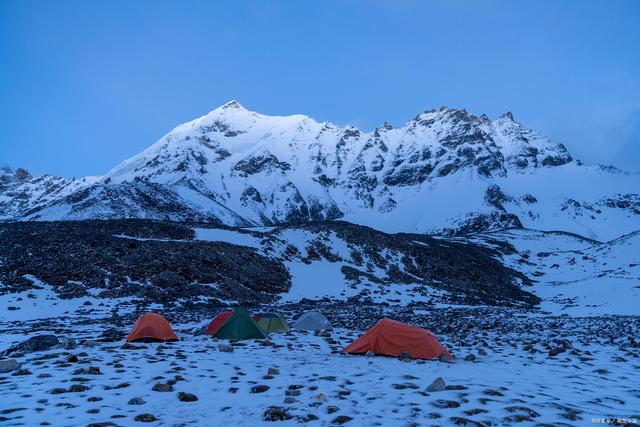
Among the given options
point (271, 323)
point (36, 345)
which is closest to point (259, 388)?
point (36, 345)

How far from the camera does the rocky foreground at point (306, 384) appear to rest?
750cm

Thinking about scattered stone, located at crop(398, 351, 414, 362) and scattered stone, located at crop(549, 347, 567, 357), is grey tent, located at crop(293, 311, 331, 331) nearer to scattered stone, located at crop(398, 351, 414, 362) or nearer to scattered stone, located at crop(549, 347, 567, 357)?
scattered stone, located at crop(398, 351, 414, 362)

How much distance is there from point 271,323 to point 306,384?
10491 millimetres

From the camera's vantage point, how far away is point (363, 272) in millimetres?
46906

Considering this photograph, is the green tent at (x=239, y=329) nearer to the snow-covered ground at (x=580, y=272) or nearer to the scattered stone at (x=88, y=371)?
the scattered stone at (x=88, y=371)

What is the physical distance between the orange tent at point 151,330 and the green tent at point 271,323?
166 inches

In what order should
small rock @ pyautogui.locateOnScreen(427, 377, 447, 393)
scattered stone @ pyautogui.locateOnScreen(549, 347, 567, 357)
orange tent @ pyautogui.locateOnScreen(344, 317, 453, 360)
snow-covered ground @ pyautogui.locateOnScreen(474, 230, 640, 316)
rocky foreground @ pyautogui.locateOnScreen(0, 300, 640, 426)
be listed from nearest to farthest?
1. rocky foreground @ pyautogui.locateOnScreen(0, 300, 640, 426)
2. small rock @ pyautogui.locateOnScreen(427, 377, 447, 393)
3. orange tent @ pyautogui.locateOnScreen(344, 317, 453, 360)
4. scattered stone @ pyautogui.locateOnScreen(549, 347, 567, 357)
5. snow-covered ground @ pyautogui.locateOnScreen(474, 230, 640, 316)

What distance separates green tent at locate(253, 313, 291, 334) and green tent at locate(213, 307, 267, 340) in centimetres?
154

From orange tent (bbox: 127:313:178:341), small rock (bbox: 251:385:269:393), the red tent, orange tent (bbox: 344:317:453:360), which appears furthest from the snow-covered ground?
small rock (bbox: 251:385:269:393)

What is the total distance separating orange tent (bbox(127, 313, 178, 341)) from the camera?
15891 millimetres

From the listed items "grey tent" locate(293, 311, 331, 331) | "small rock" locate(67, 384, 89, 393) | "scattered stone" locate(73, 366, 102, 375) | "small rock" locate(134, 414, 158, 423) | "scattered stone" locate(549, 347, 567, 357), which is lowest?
"grey tent" locate(293, 311, 331, 331)

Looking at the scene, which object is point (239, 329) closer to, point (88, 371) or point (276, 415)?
point (88, 371)

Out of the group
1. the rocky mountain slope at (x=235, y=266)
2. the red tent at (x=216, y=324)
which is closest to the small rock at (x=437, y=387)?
the red tent at (x=216, y=324)

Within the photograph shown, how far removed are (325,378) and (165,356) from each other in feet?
17.9
